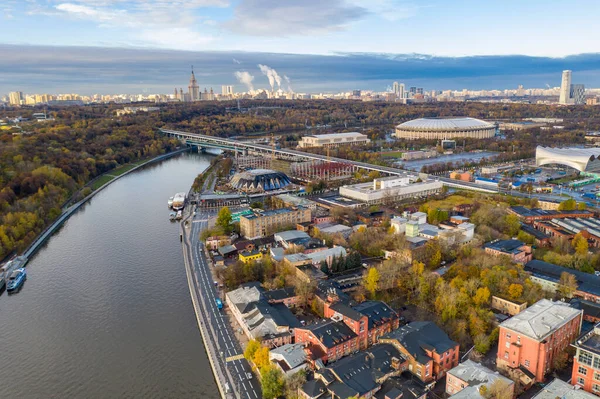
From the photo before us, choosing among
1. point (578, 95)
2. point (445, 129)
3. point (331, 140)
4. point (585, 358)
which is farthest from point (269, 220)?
point (578, 95)

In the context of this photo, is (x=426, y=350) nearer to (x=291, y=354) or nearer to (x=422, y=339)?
(x=422, y=339)

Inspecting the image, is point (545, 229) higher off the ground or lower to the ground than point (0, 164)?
lower

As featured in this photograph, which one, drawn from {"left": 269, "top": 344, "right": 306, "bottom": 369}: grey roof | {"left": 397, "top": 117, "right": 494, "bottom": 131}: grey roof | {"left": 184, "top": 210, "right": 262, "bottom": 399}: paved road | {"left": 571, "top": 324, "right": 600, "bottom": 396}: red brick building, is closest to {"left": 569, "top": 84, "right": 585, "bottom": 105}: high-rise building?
{"left": 397, "top": 117, "right": 494, "bottom": 131}: grey roof

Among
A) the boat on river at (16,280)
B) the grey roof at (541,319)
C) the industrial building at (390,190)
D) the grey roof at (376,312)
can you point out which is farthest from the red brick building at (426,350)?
the industrial building at (390,190)

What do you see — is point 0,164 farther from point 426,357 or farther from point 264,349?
point 426,357

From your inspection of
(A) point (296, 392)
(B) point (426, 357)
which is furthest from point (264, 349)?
(B) point (426, 357)

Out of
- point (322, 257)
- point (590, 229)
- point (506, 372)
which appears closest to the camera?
point (506, 372)

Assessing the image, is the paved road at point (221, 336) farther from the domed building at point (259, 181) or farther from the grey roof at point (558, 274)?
the domed building at point (259, 181)

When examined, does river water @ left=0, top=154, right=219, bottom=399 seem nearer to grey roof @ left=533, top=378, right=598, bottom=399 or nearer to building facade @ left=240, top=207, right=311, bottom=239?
building facade @ left=240, top=207, right=311, bottom=239
